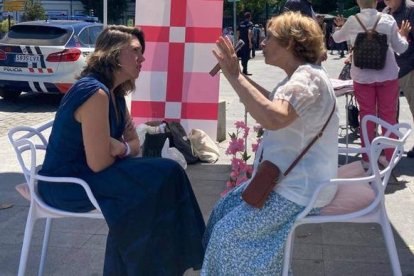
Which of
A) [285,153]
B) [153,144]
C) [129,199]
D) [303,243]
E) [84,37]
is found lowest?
[303,243]

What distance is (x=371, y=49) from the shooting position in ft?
17.6

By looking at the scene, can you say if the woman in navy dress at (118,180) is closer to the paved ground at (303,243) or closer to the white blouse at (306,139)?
the white blouse at (306,139)

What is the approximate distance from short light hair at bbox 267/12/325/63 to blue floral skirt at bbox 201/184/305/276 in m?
0.58

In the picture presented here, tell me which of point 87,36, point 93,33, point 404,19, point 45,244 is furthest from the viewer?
point 93,33

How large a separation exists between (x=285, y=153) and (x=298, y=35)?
47 cm

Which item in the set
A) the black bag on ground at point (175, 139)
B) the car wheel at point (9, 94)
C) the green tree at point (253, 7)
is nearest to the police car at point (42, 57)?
the car wheel at point (9, 94)

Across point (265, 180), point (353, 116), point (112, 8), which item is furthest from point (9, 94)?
point (112, 8)

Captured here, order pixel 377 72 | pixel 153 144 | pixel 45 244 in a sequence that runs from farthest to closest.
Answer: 1. pixel 153 144
2. pixel 377 72
3. pixel 45 244

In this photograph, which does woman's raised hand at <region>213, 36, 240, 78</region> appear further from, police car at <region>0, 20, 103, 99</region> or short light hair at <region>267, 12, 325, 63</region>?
police car at <region>0, 20, 103, 99</region>

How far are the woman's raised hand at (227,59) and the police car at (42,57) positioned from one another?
8.21 meters

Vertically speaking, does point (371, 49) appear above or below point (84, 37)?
above

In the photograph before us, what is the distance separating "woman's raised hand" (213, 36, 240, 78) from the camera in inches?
98.7

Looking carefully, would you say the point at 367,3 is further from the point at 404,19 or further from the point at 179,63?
the point at 179,63

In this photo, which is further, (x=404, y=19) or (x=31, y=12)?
(x=31, y=12)
